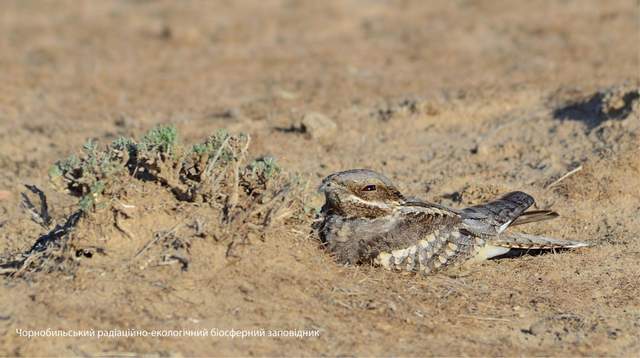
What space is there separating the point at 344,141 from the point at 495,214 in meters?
2.42

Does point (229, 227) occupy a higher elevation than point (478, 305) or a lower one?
higher

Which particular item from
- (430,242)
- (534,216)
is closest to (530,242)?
(534,216)

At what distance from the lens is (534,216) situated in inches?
254

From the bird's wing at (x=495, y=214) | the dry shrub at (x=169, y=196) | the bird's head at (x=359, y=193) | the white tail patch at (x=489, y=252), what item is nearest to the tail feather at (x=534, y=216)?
the bird's wing at (x=495, y=214)

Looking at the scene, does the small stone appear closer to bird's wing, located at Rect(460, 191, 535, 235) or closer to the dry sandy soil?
the dry sandy soil

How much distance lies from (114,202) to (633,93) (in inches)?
184

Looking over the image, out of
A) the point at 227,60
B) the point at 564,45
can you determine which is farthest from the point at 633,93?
the point at 227,60

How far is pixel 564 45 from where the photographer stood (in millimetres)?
11477

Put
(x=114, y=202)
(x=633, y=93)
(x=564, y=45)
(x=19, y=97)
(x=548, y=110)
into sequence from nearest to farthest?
(x=114, y=202)
(x=633, y=93)
(x=548, y=110)
(x=19, y=97)
(x=564, y=45)

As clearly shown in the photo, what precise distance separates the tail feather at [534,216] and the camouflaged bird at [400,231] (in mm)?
226

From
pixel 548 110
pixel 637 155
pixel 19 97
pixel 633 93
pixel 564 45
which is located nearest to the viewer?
pixel 637 155

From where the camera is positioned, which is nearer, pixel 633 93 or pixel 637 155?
pixel 637 155

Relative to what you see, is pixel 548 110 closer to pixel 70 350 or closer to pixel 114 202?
pixel 114 202

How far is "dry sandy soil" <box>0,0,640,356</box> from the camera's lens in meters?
4.93
